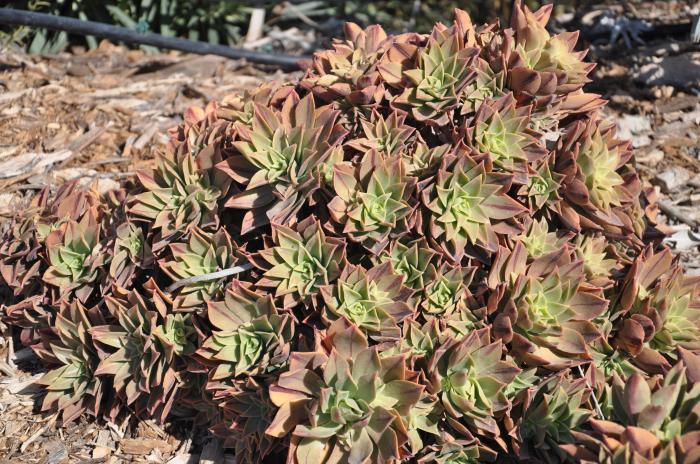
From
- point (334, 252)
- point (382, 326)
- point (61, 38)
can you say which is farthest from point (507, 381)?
point (61, 38)

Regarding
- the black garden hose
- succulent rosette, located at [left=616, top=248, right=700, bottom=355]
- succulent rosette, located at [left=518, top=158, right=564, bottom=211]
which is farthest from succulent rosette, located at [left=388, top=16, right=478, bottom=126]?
the black garden hose

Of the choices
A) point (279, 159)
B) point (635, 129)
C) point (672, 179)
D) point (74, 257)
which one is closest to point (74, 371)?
point (74, 257)

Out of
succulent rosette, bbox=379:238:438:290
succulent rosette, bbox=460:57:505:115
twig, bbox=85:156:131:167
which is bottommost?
twig, bbox=85:156:131:167

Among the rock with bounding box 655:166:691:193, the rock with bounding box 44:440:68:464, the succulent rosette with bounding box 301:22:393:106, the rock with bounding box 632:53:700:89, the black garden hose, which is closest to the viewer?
the succulent rosette with bounding box 301:22:393:106

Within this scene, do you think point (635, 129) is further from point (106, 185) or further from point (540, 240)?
point (106, 185)

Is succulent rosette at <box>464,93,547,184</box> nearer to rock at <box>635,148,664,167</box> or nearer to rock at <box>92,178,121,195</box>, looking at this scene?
rock at <box>635,148,664,167</box>

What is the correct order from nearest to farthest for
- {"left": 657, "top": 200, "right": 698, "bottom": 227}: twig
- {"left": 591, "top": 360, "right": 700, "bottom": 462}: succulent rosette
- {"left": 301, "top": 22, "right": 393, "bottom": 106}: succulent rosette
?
1. {"left": 591, "top": 360, "right": 700, "bottom": 462}: succulent rosette
2. {"left": 301, "top": 22, "right": 393, "bottom": 106}: succulent rosette
3. {"left": 657, "top": 200, "right": 698, "bottom": 227}: twig

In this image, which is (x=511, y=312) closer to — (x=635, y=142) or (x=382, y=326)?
A: (x=382, y=326)

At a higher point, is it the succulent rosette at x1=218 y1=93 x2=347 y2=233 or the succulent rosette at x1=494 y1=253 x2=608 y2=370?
the succulent rosette at x1=218 y1=93 x2=347 y2=233
